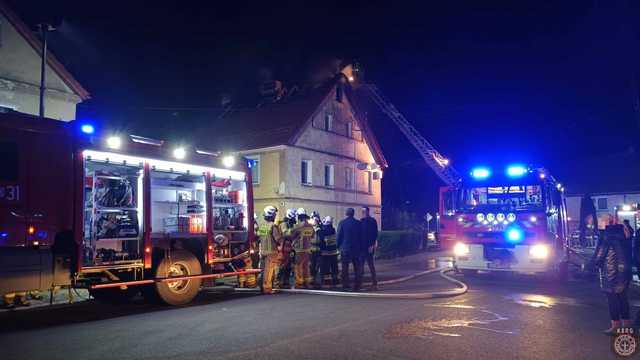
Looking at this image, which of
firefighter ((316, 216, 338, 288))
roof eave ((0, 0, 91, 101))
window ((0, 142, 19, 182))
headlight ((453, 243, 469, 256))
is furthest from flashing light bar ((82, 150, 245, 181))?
roof eave ((0, 0, 91, 101))

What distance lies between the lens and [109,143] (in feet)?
30.0

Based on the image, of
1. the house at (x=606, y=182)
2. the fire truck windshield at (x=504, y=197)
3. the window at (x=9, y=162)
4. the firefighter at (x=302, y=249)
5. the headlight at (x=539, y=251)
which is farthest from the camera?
the house at (x=606, y=182)

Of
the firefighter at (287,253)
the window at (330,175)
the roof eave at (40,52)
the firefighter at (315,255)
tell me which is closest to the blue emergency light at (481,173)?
the firefighter at (315,255)

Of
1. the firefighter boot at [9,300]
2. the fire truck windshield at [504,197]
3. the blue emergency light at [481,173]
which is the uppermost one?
the blue emergency light at [481,173]

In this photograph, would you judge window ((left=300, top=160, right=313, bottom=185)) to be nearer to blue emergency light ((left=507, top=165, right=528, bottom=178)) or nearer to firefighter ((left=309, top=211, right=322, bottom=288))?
firefighter ((left=309, top=211, right=322, bottom=288))

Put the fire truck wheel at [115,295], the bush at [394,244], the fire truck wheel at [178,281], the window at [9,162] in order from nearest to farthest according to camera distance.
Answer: the window at [9,162] < the fire truck wheel at [178,281] < the fire truck wheel at [115,295] < the bush at [394,244]

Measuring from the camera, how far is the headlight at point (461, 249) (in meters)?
13.8

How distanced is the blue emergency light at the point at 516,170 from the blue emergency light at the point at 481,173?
19.2 inches

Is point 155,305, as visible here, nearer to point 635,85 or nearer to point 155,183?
point 155,183

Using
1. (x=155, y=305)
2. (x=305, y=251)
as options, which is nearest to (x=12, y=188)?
(x=155, y=305)

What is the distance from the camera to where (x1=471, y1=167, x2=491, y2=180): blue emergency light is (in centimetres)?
1393

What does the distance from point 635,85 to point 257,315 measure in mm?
15983

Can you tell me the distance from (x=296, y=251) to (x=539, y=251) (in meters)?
5.59

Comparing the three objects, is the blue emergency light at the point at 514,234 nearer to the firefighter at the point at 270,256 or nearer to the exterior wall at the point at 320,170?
the firefighter at the point at 270,256
